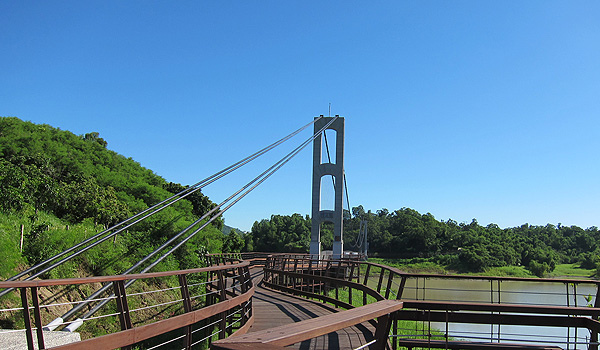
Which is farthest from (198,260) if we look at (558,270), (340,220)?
(558,270)

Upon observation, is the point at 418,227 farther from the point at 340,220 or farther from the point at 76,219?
the point at 76,219

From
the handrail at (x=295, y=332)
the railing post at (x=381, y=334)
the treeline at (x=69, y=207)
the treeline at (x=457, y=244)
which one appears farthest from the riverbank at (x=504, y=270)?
the handrail at (x=295, y=332)

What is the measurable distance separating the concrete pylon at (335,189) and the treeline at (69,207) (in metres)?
5.33

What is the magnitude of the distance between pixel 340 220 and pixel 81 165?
1297cm

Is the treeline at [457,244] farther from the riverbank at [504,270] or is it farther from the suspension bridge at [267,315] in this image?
the suspension bridge at [267,315]

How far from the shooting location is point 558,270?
40156 millimetres

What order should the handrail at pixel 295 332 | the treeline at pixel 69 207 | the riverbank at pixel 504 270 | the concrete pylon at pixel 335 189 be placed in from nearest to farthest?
the handrail at pixel 295 332 < the treeline at pixel 69 207 < the concrete pylon at pixel 335 189 < the riverbank at pixel 504 270

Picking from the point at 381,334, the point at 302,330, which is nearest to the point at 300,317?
the point at 381,334

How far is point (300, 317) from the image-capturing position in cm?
789

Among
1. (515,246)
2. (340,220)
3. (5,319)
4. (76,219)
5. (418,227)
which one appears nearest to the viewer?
(5,319)

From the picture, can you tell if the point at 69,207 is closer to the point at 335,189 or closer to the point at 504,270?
the point at 335,189

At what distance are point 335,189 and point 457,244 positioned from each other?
101ft

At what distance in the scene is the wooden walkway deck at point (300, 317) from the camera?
18.4 ft

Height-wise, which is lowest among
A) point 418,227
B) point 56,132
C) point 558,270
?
point 558,270
